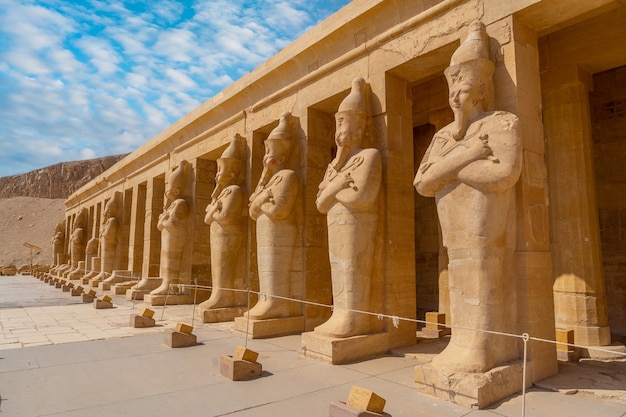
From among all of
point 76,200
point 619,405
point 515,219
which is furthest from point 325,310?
point 76,200

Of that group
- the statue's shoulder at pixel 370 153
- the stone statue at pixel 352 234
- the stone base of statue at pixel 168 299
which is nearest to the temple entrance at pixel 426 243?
the statue's shoulder at pixel 370 153

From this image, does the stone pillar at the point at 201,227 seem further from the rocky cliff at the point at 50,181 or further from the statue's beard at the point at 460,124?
the rocky cliff at the point at 50,181

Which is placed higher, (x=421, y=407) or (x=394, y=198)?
(x=394, y=198)

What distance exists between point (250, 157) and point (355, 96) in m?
3.23

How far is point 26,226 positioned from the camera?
46562 mm

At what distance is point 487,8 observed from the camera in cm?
464

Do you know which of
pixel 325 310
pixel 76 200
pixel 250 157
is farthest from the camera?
pixel 76 200

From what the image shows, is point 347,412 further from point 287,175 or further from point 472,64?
point 287,175

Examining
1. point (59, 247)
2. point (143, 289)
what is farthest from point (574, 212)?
point (59, 247)

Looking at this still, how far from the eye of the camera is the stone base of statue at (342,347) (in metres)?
4.82

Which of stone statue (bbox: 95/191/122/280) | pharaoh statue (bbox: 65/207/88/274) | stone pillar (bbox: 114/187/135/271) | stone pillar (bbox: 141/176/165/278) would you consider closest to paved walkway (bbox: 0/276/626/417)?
stone pillar (bbox: 141/176/165/278)

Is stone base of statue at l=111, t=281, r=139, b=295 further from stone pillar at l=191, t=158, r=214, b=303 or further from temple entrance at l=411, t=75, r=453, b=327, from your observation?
temple entrance at l=411, t=75, r=453, b=327

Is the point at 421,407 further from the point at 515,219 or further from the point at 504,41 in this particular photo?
the point at 504,41

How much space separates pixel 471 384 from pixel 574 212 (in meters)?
3.43
